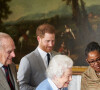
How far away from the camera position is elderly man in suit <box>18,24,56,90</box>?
3305mm

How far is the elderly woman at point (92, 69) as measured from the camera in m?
3.30

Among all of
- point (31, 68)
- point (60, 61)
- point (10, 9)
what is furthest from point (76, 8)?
point (60, 61)

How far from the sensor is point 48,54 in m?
3.68

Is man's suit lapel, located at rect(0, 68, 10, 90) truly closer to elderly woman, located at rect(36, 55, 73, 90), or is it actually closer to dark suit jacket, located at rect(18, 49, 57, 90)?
elderly woman, located at rect(36, 55, 73, 90)

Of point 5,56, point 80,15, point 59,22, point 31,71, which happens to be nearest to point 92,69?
point 31,71

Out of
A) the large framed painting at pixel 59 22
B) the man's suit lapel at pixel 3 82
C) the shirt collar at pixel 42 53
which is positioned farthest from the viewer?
the large framed painting at pixel 59 22

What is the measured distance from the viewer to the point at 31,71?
3387 mm

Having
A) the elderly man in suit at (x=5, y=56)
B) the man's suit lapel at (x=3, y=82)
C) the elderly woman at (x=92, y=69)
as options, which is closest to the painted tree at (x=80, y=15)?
the elderly woman at (x=92, y=69)

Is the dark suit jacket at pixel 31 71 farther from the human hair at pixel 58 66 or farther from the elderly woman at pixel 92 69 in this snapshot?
the elderly woman at pixel 92 69

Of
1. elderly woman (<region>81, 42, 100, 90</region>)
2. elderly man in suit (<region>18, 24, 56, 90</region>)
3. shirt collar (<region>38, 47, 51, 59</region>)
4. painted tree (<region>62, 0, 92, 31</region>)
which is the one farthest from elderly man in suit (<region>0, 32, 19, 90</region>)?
painted tree (<region>62, 0, 92, 31</region>)

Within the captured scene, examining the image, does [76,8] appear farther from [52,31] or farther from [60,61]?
[60,61]

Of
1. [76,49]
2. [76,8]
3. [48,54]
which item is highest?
[76,8]

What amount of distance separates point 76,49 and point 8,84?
3637mm

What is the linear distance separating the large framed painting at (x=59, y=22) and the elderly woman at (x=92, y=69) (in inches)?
93.4
